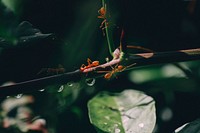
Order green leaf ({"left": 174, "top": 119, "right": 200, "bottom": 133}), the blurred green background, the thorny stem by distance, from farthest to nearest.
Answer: the blurred green background
green leaf ({"left": 174, "top": 119, "right": 200, "bottom": 133})
the thorny stem

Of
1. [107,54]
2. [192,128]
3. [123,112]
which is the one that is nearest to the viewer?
[192,128]

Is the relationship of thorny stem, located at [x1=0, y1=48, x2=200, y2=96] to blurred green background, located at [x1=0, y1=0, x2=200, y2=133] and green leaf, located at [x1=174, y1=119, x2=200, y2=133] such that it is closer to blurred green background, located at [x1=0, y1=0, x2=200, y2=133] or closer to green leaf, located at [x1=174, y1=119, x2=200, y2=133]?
green leaf, located at [x1=174, y1=119, x2=200, y2=133]

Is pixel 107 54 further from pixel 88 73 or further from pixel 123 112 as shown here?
pixel 88 73

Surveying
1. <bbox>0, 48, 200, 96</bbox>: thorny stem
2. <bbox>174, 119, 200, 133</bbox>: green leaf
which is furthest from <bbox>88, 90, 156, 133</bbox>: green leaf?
A: <bbox>0, 48, 200, 96</bbox>: thorny stem

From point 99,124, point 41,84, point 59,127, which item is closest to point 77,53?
point 59,127

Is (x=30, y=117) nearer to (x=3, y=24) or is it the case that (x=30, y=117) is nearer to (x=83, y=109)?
(x=83, y=109)

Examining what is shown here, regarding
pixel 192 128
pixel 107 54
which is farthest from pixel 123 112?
pixel 107 54

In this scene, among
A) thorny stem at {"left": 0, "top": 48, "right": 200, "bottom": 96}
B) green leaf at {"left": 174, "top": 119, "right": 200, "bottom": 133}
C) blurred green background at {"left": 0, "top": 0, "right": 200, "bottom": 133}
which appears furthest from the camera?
blurred green background at {"left": 0, "top": 0, "right": 200, "bottom": 133}
